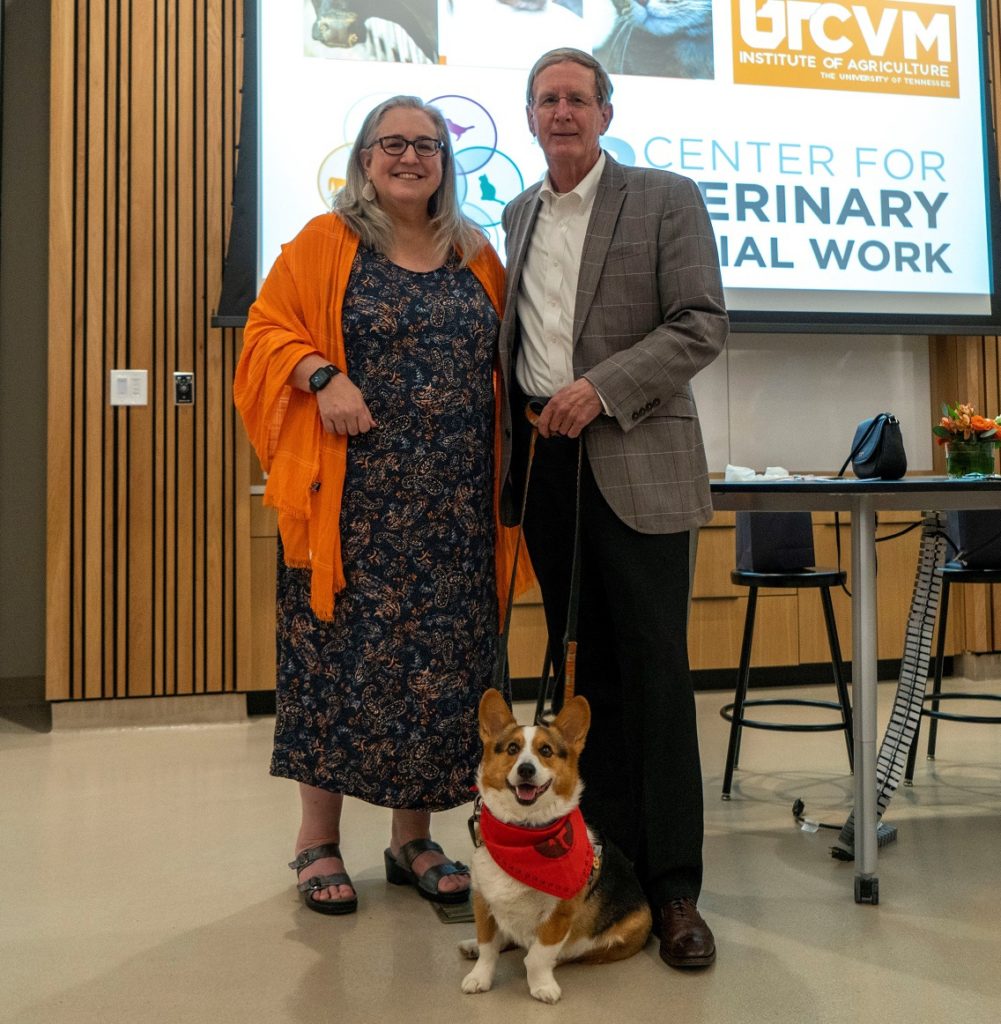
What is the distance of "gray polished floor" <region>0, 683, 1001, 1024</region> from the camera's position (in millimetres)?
1661

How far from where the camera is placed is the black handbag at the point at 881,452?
89.2 inches

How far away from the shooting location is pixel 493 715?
1745 millimetres

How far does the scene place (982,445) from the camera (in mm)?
2564

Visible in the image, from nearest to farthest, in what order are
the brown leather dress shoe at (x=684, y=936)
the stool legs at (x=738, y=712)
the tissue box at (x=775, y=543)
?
the brown leather dress shoe at (x=684, y=936) < the stool legs at (x=738, y=712) < the tissue box at (x=775, y=543)

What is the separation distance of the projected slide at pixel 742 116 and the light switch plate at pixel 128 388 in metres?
0.68

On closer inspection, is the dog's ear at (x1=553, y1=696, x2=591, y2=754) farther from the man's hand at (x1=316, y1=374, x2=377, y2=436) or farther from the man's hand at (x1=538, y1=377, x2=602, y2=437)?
the man's hand at (x1=316, y1=374, x2=377, y2=436)

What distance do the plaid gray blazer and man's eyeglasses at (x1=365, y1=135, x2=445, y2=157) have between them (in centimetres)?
37

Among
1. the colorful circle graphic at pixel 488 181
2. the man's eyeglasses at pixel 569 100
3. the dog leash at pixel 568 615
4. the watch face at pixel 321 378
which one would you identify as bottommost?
the dog leash at pixel 568 615

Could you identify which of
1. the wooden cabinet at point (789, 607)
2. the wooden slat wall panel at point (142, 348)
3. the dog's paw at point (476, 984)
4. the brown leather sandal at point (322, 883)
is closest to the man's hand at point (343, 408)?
the brown leather sandal at point (322, 883)

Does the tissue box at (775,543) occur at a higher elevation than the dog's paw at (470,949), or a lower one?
higher

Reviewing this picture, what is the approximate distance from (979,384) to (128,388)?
3768 mm

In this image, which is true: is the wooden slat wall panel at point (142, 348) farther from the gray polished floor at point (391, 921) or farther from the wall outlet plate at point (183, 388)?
the gray polished floor at point (391, 921)

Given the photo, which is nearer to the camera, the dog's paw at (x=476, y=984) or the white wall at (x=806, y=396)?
the dog's paw at (x=476, y=984)

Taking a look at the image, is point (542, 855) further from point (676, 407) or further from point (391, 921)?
point (676, 407)
